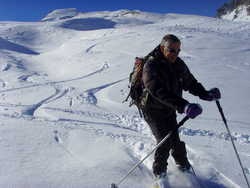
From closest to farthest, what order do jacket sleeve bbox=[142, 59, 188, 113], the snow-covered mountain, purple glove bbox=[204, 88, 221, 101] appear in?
jacket sleeve bbox=[142, 59, 188, 113] < purple glove bbox=[204, 88, 221, 101] < the snow-covered mountain

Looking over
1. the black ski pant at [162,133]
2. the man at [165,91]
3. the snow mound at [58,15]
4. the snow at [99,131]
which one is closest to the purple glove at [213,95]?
the man at [165,91]

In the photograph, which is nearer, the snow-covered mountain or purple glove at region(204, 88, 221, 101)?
purple glove at region(204, 88, 221, 101)

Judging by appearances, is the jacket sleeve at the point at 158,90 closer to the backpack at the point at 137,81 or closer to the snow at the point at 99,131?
the backpack at the point at 137,81

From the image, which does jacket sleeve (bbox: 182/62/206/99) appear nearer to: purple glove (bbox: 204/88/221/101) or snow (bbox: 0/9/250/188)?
purple glove (bbox: 204/88/221/101)

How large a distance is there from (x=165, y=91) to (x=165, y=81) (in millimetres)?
289

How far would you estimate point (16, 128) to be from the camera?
3.36 meters

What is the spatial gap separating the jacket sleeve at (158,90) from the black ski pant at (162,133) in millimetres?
313

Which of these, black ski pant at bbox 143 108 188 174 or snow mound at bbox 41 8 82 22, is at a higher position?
snow mound at bbox 41 8 82 22

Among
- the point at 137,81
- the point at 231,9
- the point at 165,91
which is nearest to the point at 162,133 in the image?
the point at 165,91

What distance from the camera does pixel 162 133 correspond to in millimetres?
2127

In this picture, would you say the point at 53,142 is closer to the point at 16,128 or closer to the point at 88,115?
the point at 16,128

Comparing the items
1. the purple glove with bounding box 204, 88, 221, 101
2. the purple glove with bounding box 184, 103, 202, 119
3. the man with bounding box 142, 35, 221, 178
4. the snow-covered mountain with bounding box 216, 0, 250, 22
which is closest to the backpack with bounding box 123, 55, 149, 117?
the man with bounding box 142, 35, 221, 178

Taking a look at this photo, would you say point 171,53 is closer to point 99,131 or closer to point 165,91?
point 165,91

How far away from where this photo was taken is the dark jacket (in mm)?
1806
